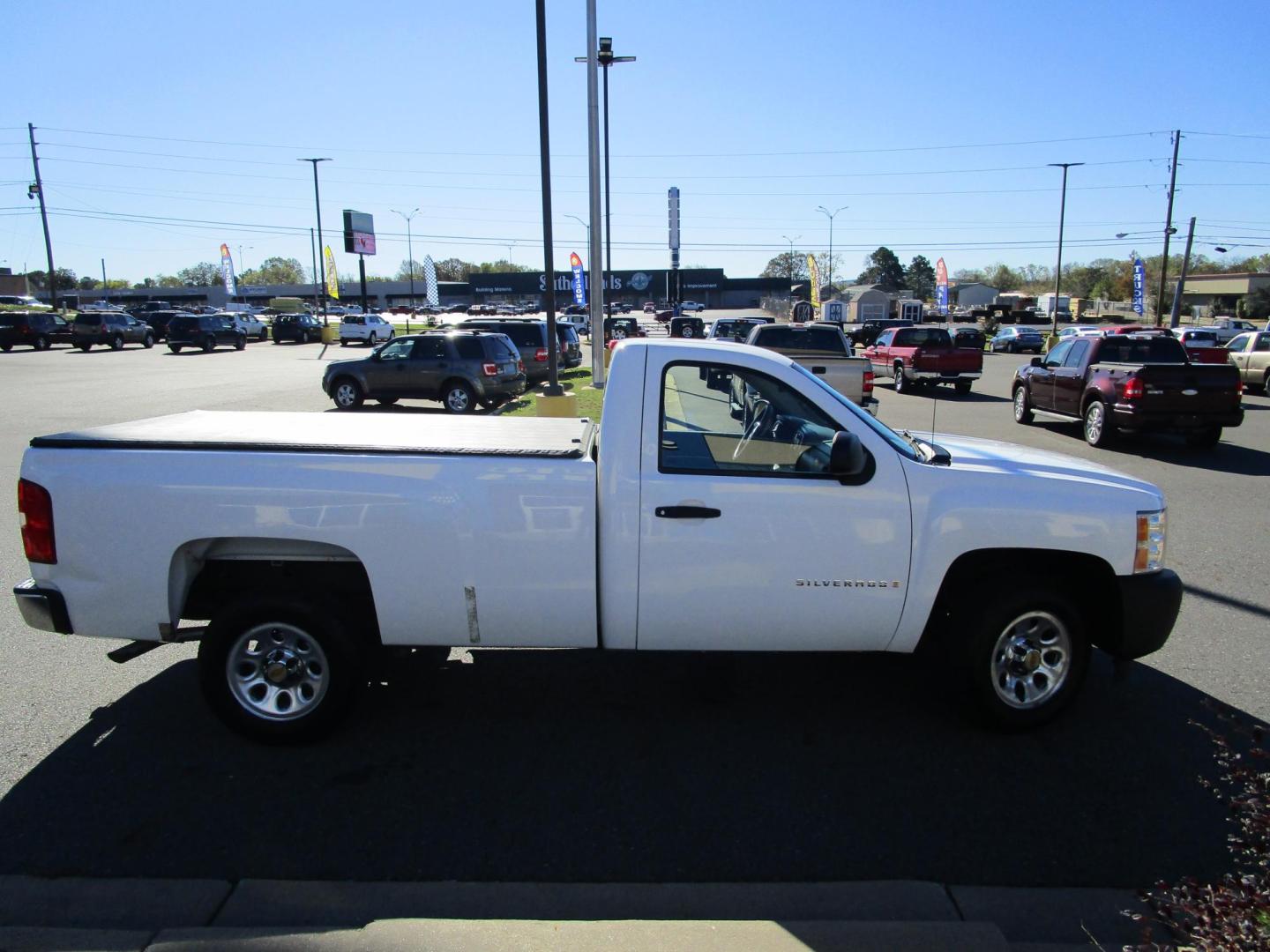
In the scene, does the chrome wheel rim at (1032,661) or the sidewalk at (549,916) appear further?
the chrome wheel rim at (1032,661)

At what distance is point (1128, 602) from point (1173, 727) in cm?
86

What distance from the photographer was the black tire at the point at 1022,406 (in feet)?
55.6

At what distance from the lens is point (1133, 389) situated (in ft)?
43.3

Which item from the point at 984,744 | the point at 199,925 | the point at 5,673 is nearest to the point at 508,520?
the point at 199,925

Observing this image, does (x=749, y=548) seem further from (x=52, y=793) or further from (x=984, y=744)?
(x=52, y=793)

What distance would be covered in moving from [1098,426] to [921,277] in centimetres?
14434

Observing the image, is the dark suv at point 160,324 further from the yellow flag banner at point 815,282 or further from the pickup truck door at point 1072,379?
the pickup truck door at point 1072,379

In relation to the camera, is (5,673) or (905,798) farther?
(5,673)

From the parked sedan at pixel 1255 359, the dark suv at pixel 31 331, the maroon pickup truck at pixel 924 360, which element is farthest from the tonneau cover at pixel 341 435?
the dark suv at pixel 31 331

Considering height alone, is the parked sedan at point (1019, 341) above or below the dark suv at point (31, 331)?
below

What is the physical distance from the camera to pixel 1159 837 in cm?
354

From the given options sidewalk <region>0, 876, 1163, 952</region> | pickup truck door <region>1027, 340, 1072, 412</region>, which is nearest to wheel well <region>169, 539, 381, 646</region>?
sidewalk <region>0, 876, 1163, 952</region>

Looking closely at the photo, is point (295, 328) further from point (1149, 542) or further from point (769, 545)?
point (1149, 542)

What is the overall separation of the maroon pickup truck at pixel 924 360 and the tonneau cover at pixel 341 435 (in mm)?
18935
